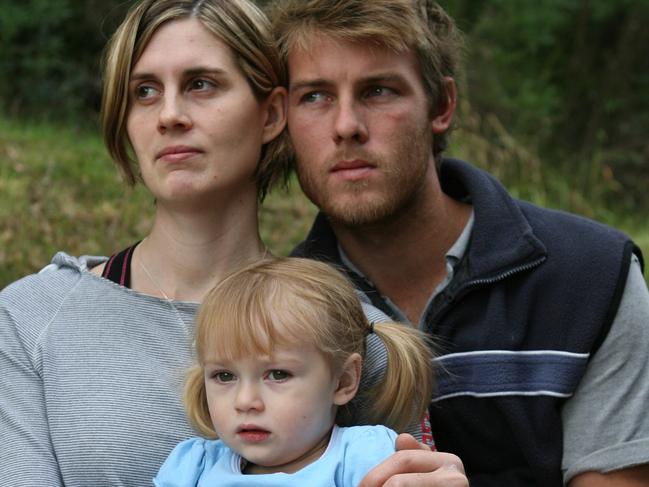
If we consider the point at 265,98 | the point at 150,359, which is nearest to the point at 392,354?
the point at 150,359

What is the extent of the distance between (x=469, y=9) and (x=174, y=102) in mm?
8986

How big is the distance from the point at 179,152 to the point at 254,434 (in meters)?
0.86

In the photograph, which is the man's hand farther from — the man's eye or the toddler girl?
the man's eye

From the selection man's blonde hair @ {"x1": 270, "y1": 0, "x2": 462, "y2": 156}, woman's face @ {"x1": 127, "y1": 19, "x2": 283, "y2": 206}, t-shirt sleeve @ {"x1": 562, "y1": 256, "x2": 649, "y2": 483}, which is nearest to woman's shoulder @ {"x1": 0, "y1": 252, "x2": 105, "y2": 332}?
woman's face @ {"x1": 127, "y1": 19, "x2": 283, "y2": 206}

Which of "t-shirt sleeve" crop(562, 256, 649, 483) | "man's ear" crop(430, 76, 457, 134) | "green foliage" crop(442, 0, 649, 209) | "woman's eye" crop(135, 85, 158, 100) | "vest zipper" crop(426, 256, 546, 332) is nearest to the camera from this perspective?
"woman's eye" crop(135, 85, 158, 100)

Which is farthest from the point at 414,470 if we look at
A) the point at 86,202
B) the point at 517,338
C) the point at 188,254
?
the point at 86,202

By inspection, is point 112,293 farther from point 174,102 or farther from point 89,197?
point 89,197

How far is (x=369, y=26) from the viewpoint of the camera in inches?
135

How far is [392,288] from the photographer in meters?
3.66

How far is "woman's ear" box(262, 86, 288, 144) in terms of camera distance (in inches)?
130

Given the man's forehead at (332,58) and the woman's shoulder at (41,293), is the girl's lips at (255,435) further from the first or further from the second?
the man's forehead at (332,58)

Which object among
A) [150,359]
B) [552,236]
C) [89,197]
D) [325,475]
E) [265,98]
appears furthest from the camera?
[89,197]

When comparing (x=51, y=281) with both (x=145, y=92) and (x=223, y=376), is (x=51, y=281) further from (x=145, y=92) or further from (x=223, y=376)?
(x=223, y=376)

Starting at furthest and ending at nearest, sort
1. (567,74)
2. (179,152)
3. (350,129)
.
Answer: (567,74)
(350,129)
(179,152)
